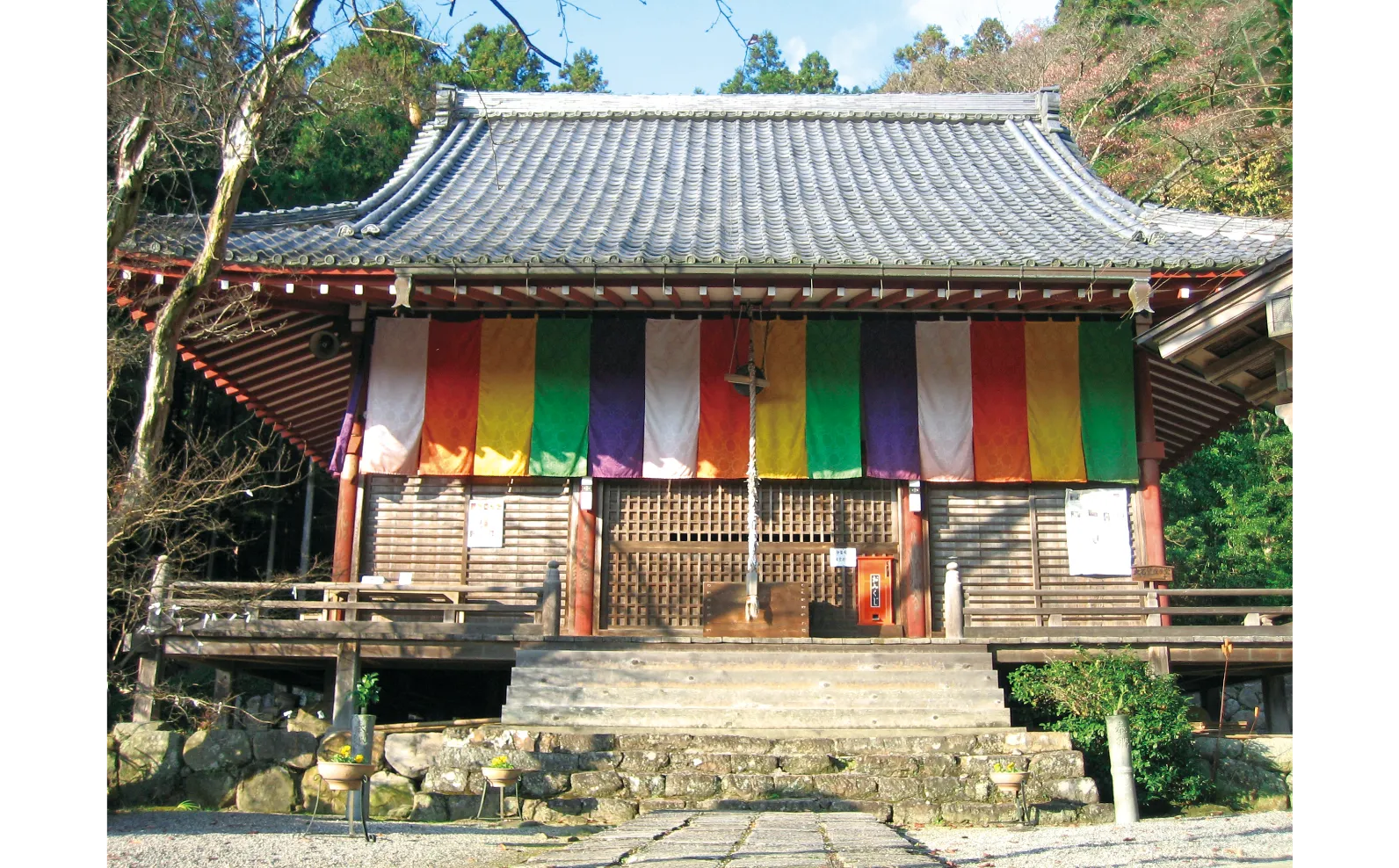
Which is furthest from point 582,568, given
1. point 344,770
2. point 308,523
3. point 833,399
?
point 308,523

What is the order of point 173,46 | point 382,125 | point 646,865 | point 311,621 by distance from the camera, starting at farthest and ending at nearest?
point 382,125 → point 311,621 → point 173,46 → point 646,865

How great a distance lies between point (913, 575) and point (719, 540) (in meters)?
2.12

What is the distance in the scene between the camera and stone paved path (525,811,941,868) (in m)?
4.63

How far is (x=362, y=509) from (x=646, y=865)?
833cm

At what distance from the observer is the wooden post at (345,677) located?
10477 millimetres

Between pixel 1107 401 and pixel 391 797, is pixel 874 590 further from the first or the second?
pixel 391 797

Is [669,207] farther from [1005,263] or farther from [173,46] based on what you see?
[173,46]

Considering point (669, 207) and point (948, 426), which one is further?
point (669, 207)

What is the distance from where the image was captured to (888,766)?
8578mm

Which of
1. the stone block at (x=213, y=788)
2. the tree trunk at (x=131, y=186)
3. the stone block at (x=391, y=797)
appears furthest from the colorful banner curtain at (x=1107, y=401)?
the tree trunk at (x=131, y=186)

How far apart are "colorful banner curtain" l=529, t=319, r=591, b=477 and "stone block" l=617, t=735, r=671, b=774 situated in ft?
13.5

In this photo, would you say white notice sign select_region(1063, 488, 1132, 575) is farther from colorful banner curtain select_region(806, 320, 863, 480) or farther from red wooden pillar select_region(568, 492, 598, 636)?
red wooden pillar select_region(568, 492, 598, 636)

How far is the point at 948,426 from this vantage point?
40.5 feet
